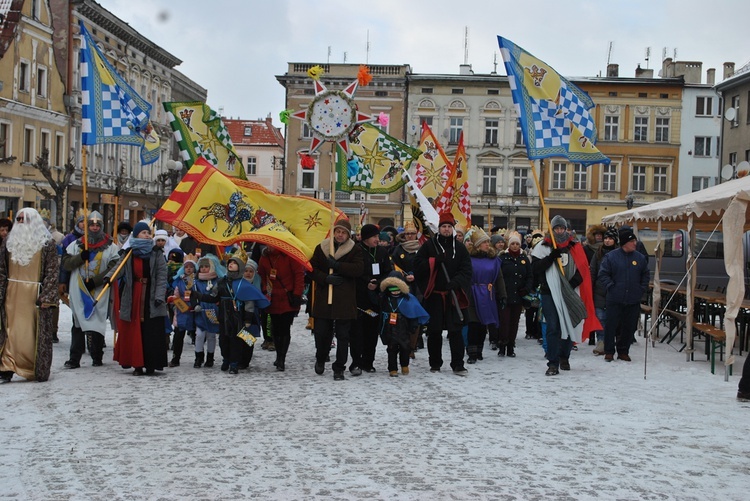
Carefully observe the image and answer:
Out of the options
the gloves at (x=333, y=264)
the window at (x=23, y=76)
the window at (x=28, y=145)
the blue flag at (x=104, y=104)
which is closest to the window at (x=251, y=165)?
the window at (x=28, y=145)

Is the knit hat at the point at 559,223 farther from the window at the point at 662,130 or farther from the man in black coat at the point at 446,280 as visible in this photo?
the window at the point at 662,130

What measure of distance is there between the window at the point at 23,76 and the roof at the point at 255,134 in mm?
49102

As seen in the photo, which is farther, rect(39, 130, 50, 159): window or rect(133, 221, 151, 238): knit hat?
rect(39, 130, 50, 159): window

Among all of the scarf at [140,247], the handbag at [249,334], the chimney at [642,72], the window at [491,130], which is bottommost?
the handbag at [249,334]

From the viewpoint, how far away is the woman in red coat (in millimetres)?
12219

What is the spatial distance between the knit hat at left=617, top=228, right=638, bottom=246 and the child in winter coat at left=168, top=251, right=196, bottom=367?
20.5 ft

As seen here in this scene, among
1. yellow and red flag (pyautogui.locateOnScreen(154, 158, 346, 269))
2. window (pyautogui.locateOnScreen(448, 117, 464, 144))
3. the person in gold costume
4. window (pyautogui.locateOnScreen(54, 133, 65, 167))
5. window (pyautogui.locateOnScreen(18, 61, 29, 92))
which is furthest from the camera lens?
window (pyautogui.locateOnScreen(448, 117, 464, 144))

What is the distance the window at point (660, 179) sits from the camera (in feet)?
219

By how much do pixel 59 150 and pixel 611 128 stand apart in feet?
124

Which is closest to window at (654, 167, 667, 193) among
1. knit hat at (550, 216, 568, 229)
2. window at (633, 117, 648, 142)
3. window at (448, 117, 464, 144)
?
window at (633, 117, 648, 142)

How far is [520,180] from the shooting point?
67.6m

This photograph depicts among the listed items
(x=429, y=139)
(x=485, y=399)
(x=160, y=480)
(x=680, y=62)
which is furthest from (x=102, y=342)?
(x=680, y=62)

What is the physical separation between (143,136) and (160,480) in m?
9.56

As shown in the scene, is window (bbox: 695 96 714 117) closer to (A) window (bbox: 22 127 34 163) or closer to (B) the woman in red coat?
(A) window (bbox: 22 127 34 163)
